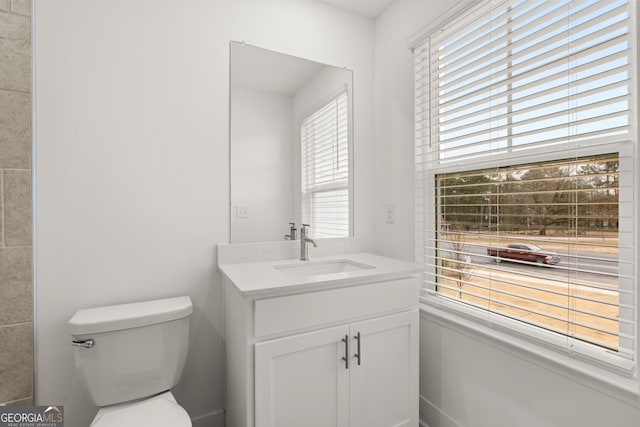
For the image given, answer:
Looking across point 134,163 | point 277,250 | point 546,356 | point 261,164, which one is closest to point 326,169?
point 261,164

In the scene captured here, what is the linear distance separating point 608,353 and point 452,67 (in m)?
1.33

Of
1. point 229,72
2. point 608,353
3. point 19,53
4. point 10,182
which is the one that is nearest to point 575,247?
point 608,353

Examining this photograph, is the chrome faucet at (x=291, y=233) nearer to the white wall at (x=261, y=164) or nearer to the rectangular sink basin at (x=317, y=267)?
the white wall at (x=261, y=164)

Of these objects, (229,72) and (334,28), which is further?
(334,28)

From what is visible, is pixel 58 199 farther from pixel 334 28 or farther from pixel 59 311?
pixel 334 28

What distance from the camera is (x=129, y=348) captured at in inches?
51.4

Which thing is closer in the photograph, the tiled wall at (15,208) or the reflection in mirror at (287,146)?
the tiled wall at (15,208)

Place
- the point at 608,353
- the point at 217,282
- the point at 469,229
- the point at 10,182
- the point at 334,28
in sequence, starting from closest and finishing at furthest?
the point at 608,353, the point at 10,182, the point at 469,229, the point at 217,282, the point at 334,28

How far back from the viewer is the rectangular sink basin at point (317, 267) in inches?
67.8

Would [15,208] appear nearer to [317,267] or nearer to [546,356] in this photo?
[317,267]

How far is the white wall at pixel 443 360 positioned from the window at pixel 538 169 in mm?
136

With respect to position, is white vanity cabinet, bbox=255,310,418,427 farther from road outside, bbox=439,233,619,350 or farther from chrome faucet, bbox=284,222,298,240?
chrome faucet, bbox=284,222,298,240

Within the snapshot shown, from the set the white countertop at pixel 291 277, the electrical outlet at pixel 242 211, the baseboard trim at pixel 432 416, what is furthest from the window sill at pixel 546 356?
the electrical outlet at pixel 242 211

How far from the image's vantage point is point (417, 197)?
180 centimetres
